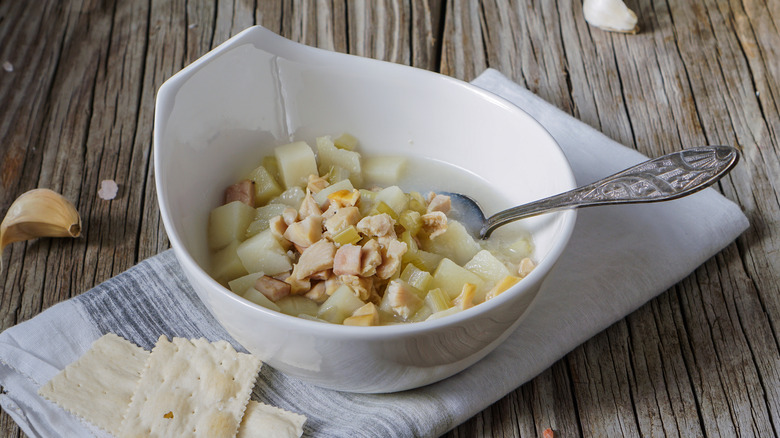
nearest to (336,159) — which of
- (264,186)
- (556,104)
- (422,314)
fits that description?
(264,186)

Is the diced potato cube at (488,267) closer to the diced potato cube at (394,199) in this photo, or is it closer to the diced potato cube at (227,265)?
the diced potato cube at (394,199)

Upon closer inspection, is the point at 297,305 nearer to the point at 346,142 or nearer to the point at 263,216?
the point at 263,216

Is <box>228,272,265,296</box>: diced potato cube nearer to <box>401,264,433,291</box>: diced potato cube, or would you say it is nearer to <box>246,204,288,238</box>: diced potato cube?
<box>246,204,288,238</box>: diced potato cube

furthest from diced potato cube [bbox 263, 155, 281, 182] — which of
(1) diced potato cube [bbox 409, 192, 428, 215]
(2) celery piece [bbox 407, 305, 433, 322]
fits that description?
(2) celery piece [bbox 407, 305, 433, 322]

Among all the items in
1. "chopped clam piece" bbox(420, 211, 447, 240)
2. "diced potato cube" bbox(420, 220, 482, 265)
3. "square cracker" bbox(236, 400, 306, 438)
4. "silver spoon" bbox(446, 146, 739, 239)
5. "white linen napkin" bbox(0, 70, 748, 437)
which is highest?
"silver spoon" bbox(446, 146, 739, 239)

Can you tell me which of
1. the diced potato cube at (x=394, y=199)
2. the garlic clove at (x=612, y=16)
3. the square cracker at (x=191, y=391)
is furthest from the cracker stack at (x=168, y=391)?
the garlic clove at (x=612, y=16)

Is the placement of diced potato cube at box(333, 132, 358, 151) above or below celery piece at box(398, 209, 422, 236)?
above
